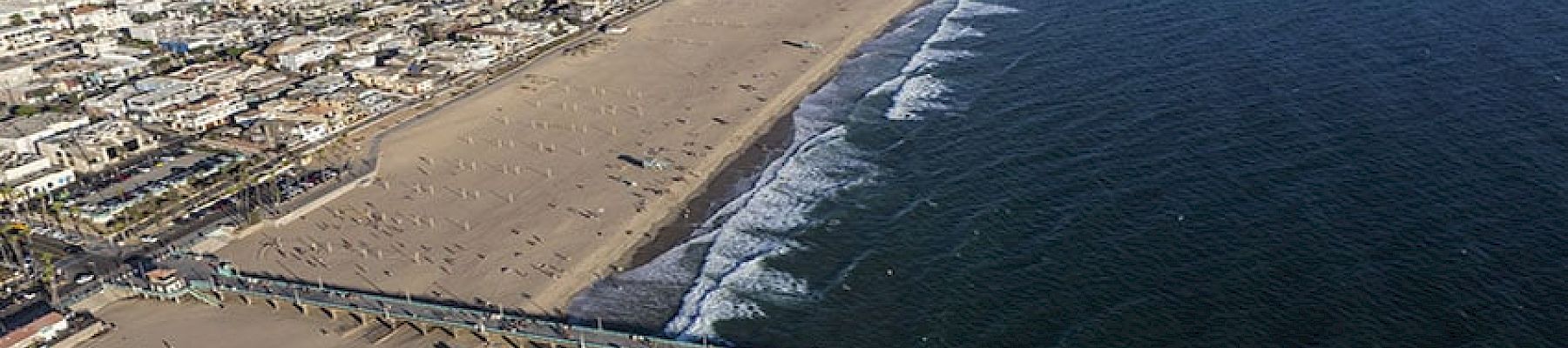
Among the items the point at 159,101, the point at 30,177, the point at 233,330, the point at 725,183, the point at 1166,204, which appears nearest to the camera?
the point at 233,330

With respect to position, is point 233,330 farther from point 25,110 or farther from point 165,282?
point 25,110

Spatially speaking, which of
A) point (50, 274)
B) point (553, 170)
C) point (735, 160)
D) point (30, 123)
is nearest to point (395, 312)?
point (50, 274)

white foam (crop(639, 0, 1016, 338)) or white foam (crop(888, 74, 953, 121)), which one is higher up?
white foam (crop(888, 74, 953, 121))

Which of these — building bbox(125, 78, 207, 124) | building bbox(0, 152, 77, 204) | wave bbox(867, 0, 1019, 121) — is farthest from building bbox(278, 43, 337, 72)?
wave bbox(867, 0, 1019, 121)

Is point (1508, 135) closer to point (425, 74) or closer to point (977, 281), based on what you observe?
point (977, 281)

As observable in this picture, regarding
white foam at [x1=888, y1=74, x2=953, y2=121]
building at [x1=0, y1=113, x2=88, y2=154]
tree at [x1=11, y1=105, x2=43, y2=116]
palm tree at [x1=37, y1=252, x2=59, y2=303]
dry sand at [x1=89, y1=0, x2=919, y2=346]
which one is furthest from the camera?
tree at [x1=11, y1=105, x2=43, y2=116]

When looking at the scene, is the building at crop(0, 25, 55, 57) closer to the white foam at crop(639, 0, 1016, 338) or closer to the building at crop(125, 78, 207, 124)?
the building at crop(125, 78, 207, 124)

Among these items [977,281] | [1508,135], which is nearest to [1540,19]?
[1508,135]
